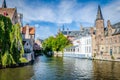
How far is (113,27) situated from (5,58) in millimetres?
40283

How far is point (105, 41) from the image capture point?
6419 centimetres

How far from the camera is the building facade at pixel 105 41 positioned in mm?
56972

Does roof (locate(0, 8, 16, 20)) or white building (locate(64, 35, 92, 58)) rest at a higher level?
roof (locate(0, 8, 16, 20))

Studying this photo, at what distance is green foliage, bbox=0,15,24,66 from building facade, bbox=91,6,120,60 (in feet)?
105

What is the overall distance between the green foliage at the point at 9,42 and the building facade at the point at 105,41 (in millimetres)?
32008

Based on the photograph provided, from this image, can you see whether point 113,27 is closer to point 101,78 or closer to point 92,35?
point 92,35

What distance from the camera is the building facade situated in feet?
187

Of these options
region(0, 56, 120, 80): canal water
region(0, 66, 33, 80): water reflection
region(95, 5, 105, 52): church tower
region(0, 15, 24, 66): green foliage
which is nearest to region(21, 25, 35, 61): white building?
region(0, 15, 24, 66): green foliage

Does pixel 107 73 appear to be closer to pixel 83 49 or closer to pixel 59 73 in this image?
pixel 59 73

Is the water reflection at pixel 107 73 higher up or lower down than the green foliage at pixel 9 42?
lower down

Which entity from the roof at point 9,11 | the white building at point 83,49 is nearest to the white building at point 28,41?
the roof at point 9,11

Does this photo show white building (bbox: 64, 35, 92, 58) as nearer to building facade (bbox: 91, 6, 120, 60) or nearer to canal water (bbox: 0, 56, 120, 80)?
building facade (bbox: 91, 6, 120, 60)

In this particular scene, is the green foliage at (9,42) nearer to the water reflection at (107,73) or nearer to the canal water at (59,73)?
the canal water at (59,73)

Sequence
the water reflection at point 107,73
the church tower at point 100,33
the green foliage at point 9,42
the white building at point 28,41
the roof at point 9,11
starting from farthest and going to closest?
the church tower at point 100,33 → the roof at point 9,11 → the white building at point 28,41 → the green foliage at point 9,42 → the water reflection at point 107,73
